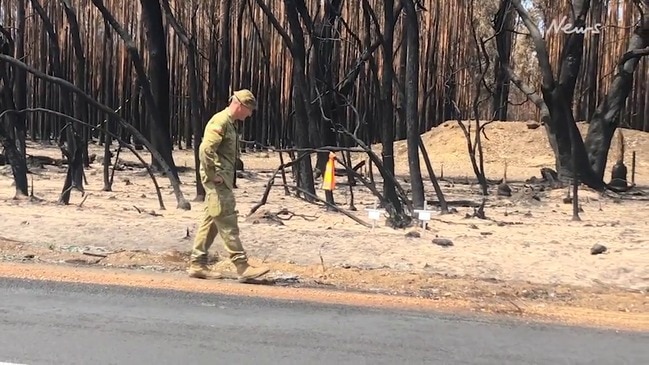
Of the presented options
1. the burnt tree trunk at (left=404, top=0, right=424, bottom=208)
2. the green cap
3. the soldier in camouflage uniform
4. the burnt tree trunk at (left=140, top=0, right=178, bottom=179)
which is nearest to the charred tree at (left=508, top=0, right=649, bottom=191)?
the burnt tree trunk at (left=404, top=0, right=424, bottom=208)

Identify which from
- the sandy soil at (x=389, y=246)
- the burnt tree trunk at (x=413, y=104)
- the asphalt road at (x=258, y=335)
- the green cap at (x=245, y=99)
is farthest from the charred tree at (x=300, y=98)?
the asphalt road at (x=258, y=335)

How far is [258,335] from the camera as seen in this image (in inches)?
253

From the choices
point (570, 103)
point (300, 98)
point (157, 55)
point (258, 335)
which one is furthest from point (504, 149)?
point (258, 335)

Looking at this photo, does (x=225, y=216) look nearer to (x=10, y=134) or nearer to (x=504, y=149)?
(x=10, y=134)

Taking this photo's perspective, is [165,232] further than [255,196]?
No

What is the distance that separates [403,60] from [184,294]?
27.8 feet

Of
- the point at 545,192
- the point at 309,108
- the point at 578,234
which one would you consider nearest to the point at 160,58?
the point at 309,108

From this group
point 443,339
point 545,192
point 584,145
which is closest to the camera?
point 443,339

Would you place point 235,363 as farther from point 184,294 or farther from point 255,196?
point 255,196

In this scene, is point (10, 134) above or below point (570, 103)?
below

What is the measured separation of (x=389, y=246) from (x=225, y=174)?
8.64 feet

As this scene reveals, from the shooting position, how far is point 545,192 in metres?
17.9

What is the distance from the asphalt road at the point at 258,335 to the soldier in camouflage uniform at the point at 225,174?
71 cm

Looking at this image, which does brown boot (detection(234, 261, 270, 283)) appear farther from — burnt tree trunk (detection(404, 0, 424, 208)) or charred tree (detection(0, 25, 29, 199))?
charred tree (detection(0, 25, 29, 199))
